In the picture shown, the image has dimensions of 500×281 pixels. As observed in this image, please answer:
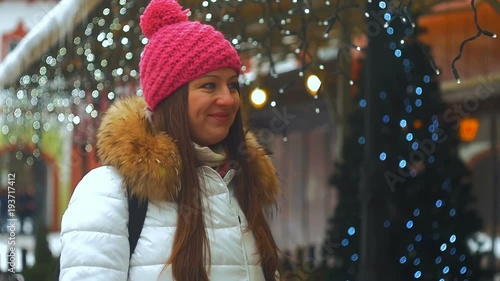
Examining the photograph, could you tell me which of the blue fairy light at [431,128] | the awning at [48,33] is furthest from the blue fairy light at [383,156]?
the awning at [48,33]

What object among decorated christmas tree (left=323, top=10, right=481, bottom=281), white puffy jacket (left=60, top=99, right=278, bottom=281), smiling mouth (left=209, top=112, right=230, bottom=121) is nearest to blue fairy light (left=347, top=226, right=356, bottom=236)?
decorated christmas tree (left=323, top=10, right=481, bottom=281)

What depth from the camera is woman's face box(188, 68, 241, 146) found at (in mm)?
2725

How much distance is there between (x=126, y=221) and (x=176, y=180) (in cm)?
19

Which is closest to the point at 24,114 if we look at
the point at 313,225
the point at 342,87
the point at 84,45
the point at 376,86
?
the point at 84,45

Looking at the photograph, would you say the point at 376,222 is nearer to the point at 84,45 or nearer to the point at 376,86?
the point at 376,86

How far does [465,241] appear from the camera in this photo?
5883 mm

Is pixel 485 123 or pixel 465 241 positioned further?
pixel 485 123

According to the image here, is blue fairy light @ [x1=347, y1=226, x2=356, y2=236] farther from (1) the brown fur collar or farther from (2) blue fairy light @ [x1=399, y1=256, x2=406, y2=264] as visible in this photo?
(1) the brown fur collar

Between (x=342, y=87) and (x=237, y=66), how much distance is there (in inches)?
244

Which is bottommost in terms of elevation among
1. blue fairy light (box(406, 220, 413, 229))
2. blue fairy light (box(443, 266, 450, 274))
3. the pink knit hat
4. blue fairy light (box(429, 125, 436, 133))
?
blue fairy light (box(443, 266, 450, 274))

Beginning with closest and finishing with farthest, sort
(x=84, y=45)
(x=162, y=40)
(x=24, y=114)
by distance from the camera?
(x=162, y=40)
(x=84, y=45)
(x=24, y=114)

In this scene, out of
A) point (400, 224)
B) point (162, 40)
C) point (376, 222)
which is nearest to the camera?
point (162, 40)

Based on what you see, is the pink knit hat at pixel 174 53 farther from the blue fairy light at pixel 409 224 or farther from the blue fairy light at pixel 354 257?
the blue fairy light at pixel 354 257

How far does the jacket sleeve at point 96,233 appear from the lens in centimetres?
248
